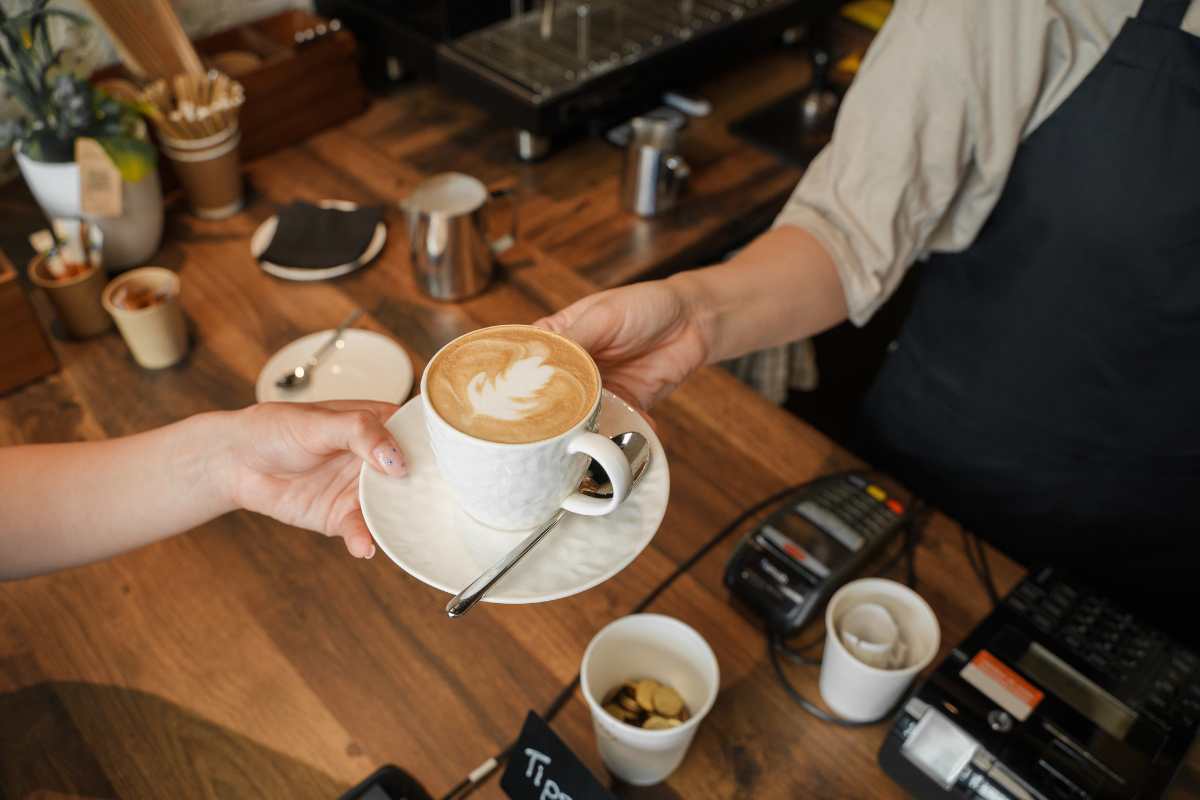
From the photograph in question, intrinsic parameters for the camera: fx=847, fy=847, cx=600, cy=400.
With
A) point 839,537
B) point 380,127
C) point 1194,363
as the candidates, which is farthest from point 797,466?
point 380,127

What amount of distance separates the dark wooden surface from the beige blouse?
29 centimetres

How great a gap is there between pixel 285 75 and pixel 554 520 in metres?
1.36

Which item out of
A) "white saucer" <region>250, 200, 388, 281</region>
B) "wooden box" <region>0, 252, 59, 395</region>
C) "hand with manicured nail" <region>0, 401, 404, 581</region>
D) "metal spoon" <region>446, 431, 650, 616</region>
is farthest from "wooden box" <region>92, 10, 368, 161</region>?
"metal spoon" <region>446, 431, 650, 616</region>

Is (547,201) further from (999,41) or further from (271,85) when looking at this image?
(999,41)

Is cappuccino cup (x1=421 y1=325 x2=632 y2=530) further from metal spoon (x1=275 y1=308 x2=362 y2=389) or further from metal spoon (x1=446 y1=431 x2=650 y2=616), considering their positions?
metal spoon (x1=275 y1=308 x2=362 y2=389)

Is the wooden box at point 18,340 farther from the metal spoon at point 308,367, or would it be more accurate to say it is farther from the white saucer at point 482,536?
the white saucer at point 482,536

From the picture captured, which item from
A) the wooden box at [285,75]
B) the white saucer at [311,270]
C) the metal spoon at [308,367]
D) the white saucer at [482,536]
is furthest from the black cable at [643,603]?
the wooden box at [285,75]

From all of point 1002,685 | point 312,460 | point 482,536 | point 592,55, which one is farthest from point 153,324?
point 1002,685

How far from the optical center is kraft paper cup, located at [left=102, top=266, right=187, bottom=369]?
1270 mm

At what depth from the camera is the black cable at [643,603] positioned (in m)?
0.90

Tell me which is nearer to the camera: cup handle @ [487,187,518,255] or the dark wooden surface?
the dark wooden surface

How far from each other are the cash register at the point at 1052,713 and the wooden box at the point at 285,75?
1.59m

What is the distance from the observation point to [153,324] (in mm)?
1281

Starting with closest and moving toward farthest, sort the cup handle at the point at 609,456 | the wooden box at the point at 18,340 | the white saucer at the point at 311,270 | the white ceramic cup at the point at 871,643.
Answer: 1. the cup handle at the point at 609,456
2. the white ceramic cup at the point at 871,643
3. the wooden box at the point at 18,340
4. the white saucer at the point at 311,270
